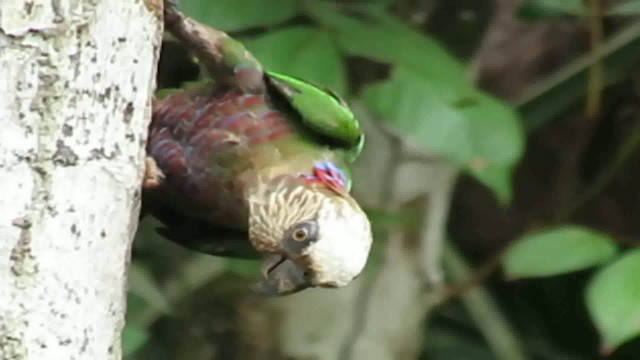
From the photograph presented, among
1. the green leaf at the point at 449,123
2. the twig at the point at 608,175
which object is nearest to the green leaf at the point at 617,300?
the green leaf at the point at 449,123


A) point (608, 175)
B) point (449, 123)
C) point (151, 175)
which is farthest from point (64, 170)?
point (608, 175)

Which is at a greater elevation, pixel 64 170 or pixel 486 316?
pixel 64 170

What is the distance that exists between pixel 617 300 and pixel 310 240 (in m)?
0.51

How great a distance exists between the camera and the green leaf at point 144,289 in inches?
78.2

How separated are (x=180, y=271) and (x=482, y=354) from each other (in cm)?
58

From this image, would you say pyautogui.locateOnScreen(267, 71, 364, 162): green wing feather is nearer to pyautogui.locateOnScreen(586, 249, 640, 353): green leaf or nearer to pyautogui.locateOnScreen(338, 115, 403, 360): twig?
pyautogui.locateOnScreen(586, 249, 640, 353): green leaf

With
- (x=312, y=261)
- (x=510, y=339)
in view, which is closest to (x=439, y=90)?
(x=312, y=261)

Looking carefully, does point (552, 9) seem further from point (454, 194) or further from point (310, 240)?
point (310, 240)

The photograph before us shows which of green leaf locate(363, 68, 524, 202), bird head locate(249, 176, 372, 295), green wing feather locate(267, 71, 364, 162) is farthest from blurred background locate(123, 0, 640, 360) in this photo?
bird head locate(249, 176, 372, 295)

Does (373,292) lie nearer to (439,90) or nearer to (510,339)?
(510,339)

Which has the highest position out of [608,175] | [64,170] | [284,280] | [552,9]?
[64,170]

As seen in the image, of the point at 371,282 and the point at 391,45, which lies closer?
the point at 391,45

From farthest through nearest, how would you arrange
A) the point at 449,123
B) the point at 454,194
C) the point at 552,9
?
the point at 454,194 → the point at 552,9 → the point at 449,123

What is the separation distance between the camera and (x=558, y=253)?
74.1 inches
